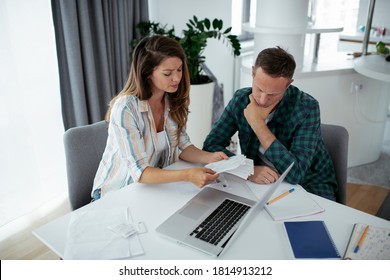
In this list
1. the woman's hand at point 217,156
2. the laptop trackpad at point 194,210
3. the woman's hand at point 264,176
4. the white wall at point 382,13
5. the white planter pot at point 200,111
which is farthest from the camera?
the white wall at point 382,13

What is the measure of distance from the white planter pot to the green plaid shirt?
1.05 metres

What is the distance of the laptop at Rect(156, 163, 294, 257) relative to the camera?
107 cm

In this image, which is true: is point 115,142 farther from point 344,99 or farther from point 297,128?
point 344,99

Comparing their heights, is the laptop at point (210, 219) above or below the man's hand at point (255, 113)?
below

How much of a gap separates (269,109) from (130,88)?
0.59 metres

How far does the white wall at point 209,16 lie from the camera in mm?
3047

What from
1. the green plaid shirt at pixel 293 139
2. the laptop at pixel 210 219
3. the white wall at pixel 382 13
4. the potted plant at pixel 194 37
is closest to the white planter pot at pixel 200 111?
the potted plant at pixel 194 37

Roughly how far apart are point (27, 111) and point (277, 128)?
1.50 m

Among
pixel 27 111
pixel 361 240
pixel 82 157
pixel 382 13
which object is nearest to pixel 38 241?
pixel 27 111

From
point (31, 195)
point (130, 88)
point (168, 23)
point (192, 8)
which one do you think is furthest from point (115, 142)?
point (192, 8)

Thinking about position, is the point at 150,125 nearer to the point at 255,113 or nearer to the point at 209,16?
the point at 255,113

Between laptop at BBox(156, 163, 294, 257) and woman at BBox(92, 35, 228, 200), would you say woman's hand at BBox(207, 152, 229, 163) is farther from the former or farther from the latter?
laptop at BBox(156, 163, 294, 257)

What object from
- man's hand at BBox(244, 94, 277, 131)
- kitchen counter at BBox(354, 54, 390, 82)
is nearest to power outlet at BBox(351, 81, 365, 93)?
kitchen counter at BBox(354, 54, 390, 82)

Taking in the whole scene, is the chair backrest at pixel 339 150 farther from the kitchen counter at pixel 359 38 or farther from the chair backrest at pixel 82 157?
the kitchen counter at pixel 359 38
